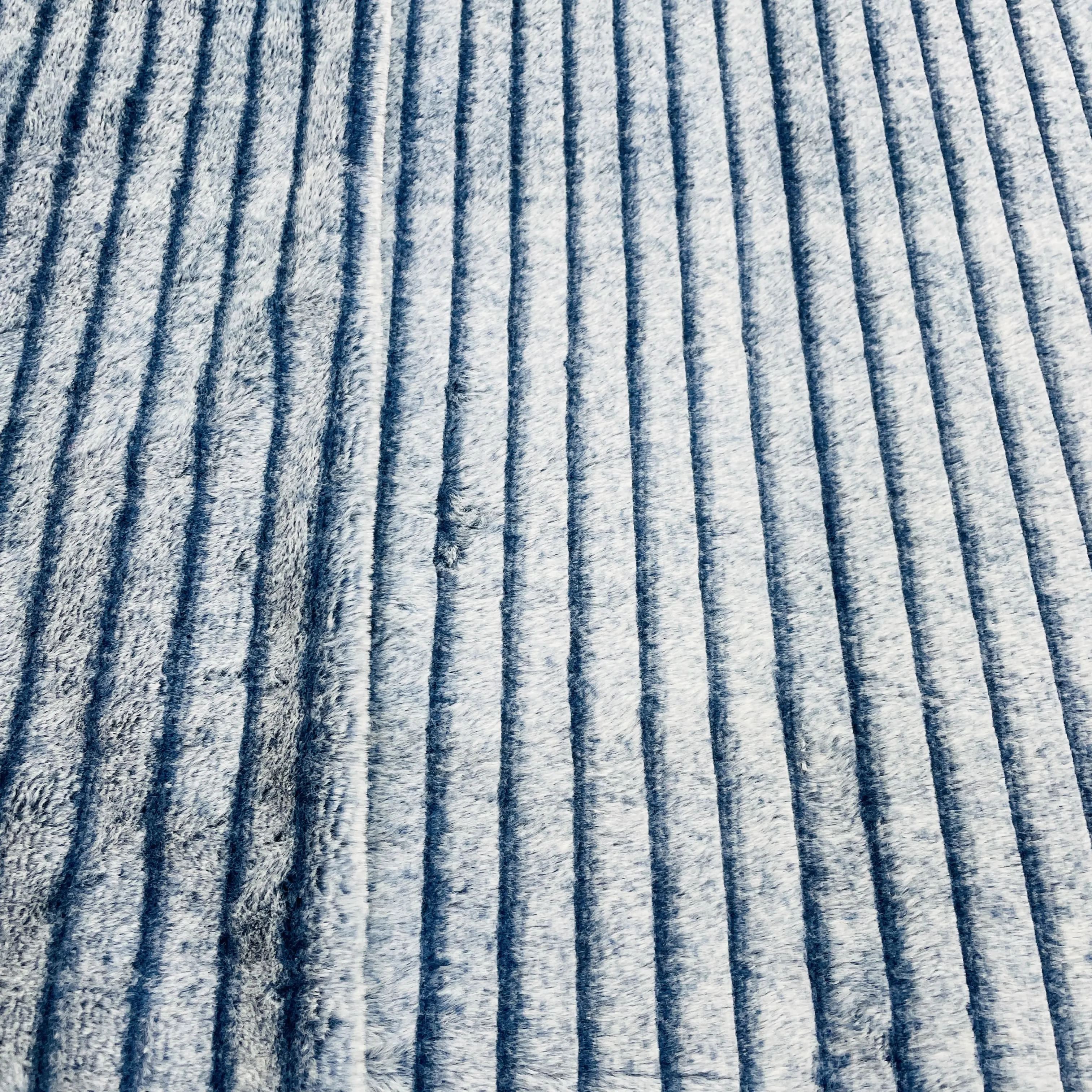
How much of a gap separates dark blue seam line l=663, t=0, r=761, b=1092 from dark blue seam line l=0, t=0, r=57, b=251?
0.51 meters

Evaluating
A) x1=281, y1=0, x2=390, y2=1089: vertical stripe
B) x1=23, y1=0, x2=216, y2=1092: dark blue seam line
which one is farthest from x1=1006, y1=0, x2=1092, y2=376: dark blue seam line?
x1=23, y1=0, x2=216, y2=1092: dark blue seam line

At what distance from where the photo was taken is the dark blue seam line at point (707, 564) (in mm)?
531

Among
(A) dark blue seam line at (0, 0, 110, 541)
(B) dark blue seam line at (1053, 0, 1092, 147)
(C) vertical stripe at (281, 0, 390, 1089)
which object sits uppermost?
(B) dark blue seam line at (1053, 0, 1092, 147)

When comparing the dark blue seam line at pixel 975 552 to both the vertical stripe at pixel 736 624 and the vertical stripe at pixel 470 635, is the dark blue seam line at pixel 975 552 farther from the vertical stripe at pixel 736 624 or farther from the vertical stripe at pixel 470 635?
the vertical stripe at pixel 470 635

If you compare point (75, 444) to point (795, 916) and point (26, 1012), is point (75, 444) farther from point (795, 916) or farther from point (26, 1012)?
point (795, 916)

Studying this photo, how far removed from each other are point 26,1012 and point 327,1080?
0.16 metres

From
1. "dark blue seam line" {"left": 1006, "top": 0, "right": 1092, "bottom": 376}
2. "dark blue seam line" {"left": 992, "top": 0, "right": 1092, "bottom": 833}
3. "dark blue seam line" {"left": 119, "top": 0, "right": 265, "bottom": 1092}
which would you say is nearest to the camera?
"dark blue seam line" {"left": 119, "top": 0, "right": 265, "bottom": 1092}

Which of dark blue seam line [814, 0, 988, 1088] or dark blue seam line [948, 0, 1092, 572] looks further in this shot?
dark blue seam line [948, 0, 1092, 572]

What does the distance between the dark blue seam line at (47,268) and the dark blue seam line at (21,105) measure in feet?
0.09

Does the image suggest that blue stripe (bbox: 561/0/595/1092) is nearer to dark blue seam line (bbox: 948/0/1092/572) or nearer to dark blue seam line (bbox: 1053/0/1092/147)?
dark blue seam line (bbox: 948/0/1092/572)

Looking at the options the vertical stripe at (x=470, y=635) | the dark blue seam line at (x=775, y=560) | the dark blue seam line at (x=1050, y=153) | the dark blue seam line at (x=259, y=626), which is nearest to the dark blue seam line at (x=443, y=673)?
the vertical stripe at (x=470, y=635)

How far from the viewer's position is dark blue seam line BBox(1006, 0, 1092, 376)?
29.6 inches

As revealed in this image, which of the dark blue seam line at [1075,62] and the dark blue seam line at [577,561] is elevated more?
the dark blue seam line at [1075,62]

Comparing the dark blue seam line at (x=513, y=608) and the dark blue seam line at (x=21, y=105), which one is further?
the dark blue seam line at (x=21, y=105)
